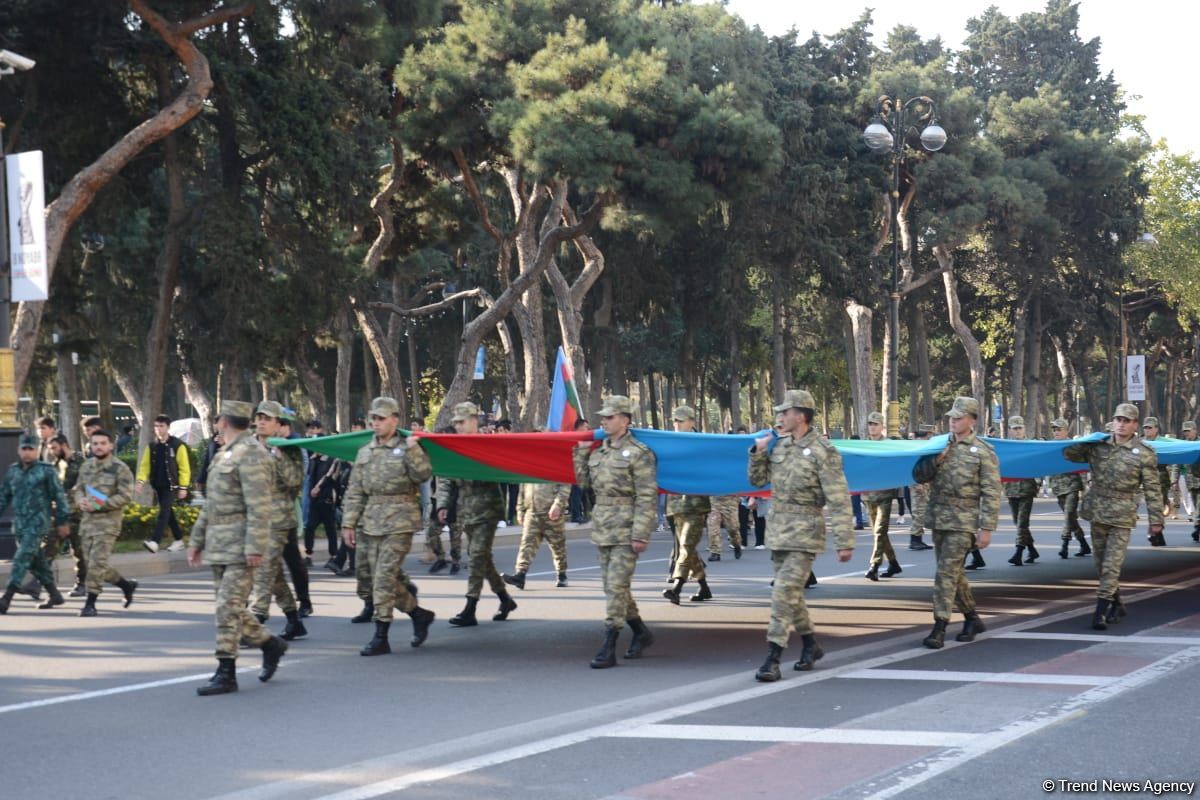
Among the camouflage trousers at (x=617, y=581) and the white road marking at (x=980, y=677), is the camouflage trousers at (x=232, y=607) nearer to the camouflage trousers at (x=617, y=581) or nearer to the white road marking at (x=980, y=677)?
the camouflage trousers at (x=617, y=581)

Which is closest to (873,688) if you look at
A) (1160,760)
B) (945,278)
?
(1160,760)

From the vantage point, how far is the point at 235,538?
A: 905 cm

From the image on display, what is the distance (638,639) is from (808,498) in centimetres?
188

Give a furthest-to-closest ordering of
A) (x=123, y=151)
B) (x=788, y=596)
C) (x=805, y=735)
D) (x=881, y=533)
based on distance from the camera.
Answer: (x=123, y=151) → (x=881, y=533) → (x=788, y=596) → (x=805, y=735)

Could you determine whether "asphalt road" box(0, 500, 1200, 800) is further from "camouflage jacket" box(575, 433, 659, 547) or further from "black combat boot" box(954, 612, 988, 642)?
"camouflage jacket" box(575, 433, 659, 547)

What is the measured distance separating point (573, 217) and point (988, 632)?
78.9ft

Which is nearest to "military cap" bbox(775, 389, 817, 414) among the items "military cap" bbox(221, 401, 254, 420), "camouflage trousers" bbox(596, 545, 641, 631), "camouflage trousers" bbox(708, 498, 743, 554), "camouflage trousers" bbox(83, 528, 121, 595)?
"camouflage trousers" bbox(596, 545, 641, 631)

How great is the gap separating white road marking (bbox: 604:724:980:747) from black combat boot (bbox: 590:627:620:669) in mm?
2062

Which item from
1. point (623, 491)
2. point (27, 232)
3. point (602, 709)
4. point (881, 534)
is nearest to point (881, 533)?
point (881, 534)

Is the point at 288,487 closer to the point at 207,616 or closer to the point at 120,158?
the point at 207,616

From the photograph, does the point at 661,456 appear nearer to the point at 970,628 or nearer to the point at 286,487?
the point at 970,628

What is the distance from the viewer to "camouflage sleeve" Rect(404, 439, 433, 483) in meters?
10.6

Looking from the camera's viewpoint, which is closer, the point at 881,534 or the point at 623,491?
the point at 623,491

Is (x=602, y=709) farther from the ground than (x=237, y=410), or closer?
closer
